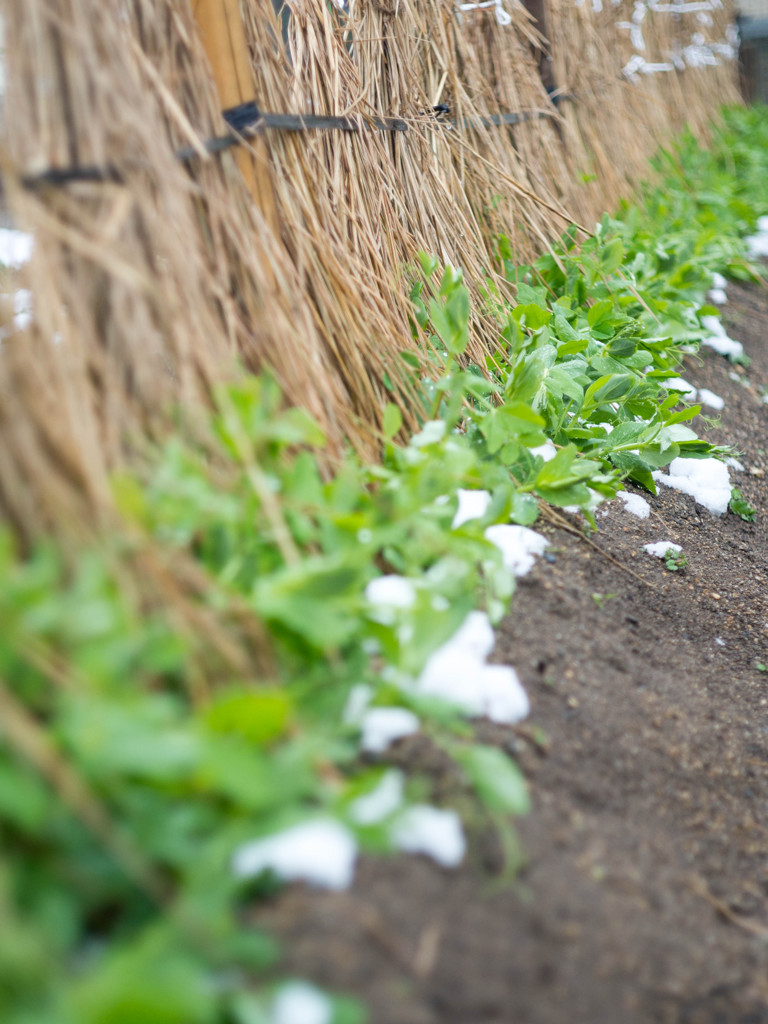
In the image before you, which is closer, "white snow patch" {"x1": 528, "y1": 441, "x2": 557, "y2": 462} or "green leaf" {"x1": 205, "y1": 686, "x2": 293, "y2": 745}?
"green leaf" {"x1": 205, "y1": 686, "x2": 293, "y2": 745}

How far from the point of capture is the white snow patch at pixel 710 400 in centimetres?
202

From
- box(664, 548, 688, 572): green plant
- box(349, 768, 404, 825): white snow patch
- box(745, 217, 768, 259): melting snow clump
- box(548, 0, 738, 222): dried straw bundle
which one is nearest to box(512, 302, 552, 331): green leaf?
box(664, 548, 688, 572): green plant

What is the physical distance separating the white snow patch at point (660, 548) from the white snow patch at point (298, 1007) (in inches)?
40.8

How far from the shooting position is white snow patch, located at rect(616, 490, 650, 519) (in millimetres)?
1520

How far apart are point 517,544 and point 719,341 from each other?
4.87 feet

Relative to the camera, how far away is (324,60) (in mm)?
1418

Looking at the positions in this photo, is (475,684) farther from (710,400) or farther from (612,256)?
(710,400)

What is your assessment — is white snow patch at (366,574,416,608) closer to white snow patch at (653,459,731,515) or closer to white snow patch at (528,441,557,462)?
white snow patch at (528,441,557,462)

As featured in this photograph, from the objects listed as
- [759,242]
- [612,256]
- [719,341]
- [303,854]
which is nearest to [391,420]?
[303,854]

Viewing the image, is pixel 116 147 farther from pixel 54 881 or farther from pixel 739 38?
pixel 739 38

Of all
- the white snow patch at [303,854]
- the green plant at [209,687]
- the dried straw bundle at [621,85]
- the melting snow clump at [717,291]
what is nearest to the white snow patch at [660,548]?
the green plant at [209,687]

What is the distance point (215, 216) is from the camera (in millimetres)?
1056

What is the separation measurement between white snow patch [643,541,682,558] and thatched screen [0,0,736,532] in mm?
505

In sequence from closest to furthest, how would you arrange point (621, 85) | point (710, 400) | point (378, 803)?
1. point (378, 803)
2. point (710, 400)
3. point (621, 85)
